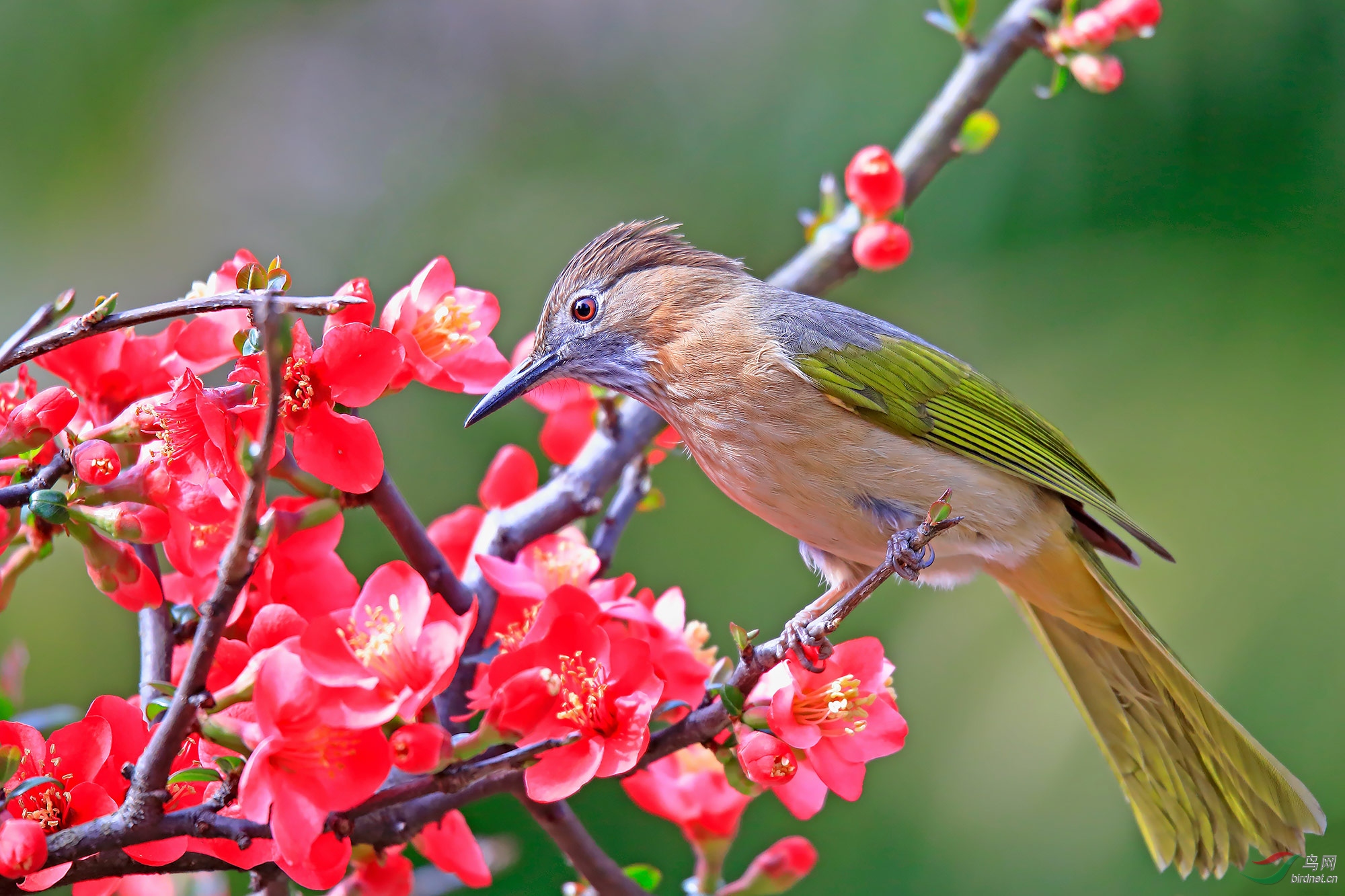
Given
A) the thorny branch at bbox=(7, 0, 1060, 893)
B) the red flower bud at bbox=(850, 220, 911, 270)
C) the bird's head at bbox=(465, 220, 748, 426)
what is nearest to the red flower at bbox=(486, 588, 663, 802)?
the thorny branch at bbox=(7, 0, 1060, 893)

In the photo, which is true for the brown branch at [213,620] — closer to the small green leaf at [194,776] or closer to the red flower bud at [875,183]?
the small green leaf at [194,776]

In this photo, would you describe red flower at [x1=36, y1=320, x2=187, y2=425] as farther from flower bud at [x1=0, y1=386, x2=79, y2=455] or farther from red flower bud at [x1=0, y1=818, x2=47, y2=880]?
red flower bud at [x1=0, y1=818, x2=47, y2=880]

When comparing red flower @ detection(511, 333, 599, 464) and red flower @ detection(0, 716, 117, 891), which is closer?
red flower @ detection(0, 716, 117, 891)

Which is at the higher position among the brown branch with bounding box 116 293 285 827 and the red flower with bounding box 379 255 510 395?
the red flower with bounding box 379 255 510 395

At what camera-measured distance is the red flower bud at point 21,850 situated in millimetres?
799

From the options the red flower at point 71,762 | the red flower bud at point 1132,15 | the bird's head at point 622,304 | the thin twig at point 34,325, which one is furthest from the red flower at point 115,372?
the red flower bud at point 1132,15

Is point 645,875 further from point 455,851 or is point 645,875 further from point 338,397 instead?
point 338,397

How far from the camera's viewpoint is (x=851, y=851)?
10.2 feet

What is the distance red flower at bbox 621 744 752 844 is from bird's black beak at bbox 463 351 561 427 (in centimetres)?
62

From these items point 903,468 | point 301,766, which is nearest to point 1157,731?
point 903,468

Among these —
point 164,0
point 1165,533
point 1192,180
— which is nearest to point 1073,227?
point 1192,180

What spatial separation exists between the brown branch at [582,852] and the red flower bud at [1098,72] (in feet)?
4.58

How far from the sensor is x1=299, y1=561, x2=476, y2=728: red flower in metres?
0.91

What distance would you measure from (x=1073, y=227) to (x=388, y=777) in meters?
2.92
